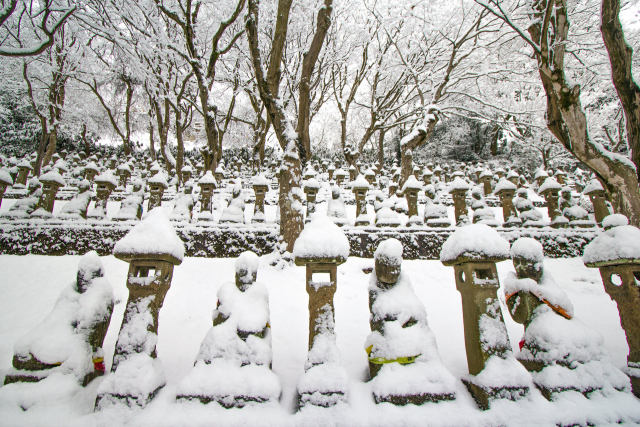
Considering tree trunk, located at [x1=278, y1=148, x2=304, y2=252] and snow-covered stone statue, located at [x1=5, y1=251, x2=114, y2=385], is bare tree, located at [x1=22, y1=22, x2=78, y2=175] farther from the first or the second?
snow-covered stone statue, located at [x1=5, y1=251, x2=114, y2=385]

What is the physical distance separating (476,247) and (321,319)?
55.1 inches

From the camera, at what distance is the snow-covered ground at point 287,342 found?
2139 millimetres

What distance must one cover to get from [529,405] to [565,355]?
52 centimetres

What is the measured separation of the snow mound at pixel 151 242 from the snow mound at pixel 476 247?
236cm

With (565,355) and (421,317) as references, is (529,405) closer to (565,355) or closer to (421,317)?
(565,355)

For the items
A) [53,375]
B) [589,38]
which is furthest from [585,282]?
[589,38]

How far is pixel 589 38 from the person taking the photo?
35.4 ft

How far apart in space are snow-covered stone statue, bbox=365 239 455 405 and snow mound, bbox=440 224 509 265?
0.46m

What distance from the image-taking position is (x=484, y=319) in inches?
97.4

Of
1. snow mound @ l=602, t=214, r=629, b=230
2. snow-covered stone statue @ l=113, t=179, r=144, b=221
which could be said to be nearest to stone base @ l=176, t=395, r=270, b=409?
snow mound @ l=602, t=214, r=629, b=230

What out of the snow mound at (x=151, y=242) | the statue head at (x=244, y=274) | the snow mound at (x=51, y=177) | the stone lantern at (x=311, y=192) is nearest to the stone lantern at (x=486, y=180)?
the stone lantern at (x=311, y=192)

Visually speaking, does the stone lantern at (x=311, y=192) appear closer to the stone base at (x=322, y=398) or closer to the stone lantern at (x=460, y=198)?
the stone lantern at (x=460, y=198)

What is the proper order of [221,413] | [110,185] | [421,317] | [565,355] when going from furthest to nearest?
[110,185] → [421,317] → [565,355] → [221,413]

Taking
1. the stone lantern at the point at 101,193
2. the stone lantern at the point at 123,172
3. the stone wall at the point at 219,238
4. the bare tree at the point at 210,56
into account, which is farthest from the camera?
the stone lantern at the point at 123,172
